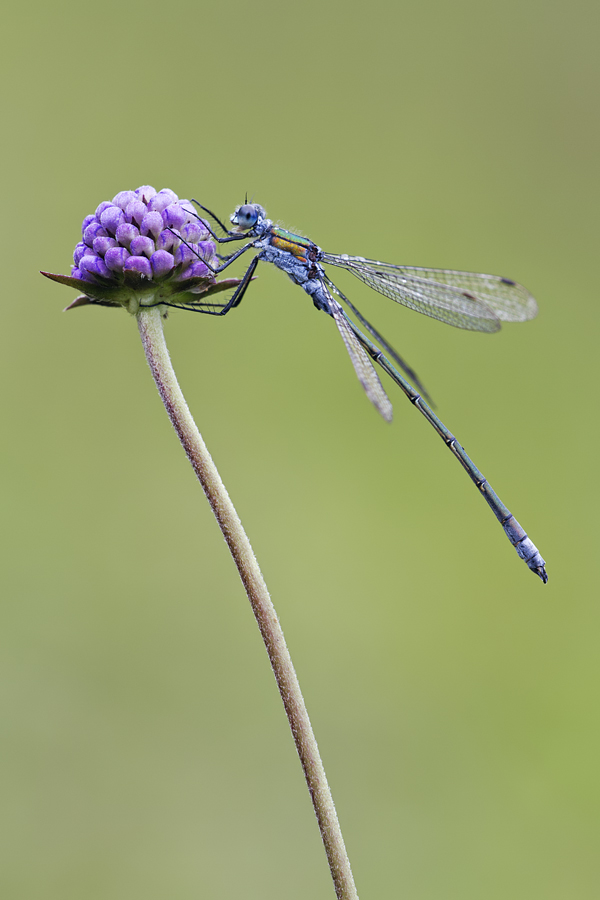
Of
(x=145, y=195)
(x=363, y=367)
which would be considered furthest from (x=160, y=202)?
(x=363, y=367)

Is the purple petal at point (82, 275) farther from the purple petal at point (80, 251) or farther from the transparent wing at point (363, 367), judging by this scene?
the transparent wing at point (363, 367)

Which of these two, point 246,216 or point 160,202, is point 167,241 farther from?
point 246,216

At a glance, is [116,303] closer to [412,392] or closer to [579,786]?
[412,392]

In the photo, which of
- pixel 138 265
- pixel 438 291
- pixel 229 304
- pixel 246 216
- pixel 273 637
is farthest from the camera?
pixel 438 291

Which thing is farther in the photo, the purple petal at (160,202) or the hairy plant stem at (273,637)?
the purple petal at (160,202)

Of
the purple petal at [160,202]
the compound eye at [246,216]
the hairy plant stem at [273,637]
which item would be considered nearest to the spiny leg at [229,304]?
the compound eye at [246,216]

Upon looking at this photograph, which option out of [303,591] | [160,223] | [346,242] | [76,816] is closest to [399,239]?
[346,242]

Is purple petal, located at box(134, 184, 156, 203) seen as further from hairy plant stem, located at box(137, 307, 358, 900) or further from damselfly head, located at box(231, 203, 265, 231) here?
damselfly head, located at box(231, 203, 265, 231)
